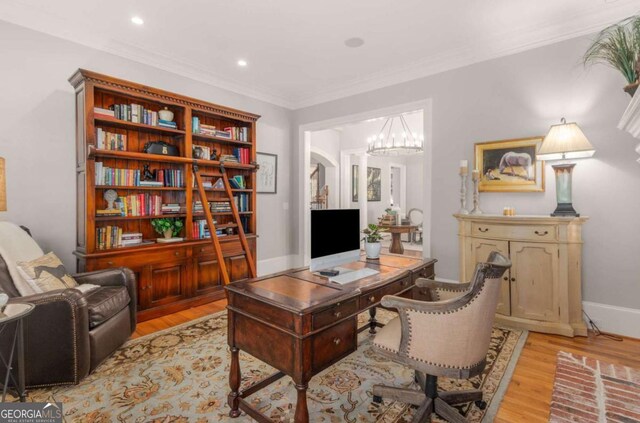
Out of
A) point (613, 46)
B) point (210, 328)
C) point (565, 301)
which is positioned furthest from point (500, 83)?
point (210, 328)

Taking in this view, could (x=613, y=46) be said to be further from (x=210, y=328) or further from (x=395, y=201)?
(x=395, y=201)

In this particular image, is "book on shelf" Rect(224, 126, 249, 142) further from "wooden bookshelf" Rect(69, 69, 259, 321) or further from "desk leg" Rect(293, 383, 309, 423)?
"desk leg" Rect(293, 383, 309, 423)

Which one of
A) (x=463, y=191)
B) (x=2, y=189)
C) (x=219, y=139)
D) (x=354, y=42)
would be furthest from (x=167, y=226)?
(x=463, y=191)

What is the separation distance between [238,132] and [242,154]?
1.00 feet

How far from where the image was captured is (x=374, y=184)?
9.04 m

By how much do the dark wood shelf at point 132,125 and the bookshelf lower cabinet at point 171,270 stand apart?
1.29 m

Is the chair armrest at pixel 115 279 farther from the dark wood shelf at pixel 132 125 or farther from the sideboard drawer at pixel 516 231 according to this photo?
the sideboard drawer at pixel 516 231

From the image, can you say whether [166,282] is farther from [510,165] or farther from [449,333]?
[510,165]

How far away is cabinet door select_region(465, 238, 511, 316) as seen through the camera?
3.09 metres

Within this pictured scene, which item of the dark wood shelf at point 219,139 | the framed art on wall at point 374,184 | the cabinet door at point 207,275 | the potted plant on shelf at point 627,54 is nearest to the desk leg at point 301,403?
the cabinet door at point 207,275

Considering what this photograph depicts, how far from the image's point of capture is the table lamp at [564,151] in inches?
110

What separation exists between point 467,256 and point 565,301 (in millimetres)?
872

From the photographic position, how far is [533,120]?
10.7 feet

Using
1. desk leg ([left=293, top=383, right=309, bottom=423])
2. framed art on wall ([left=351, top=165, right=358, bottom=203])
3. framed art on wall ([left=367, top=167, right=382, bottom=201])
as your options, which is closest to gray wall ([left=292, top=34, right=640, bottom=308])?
desk leg ([left=293, top=383, right=309, bottom=423])
